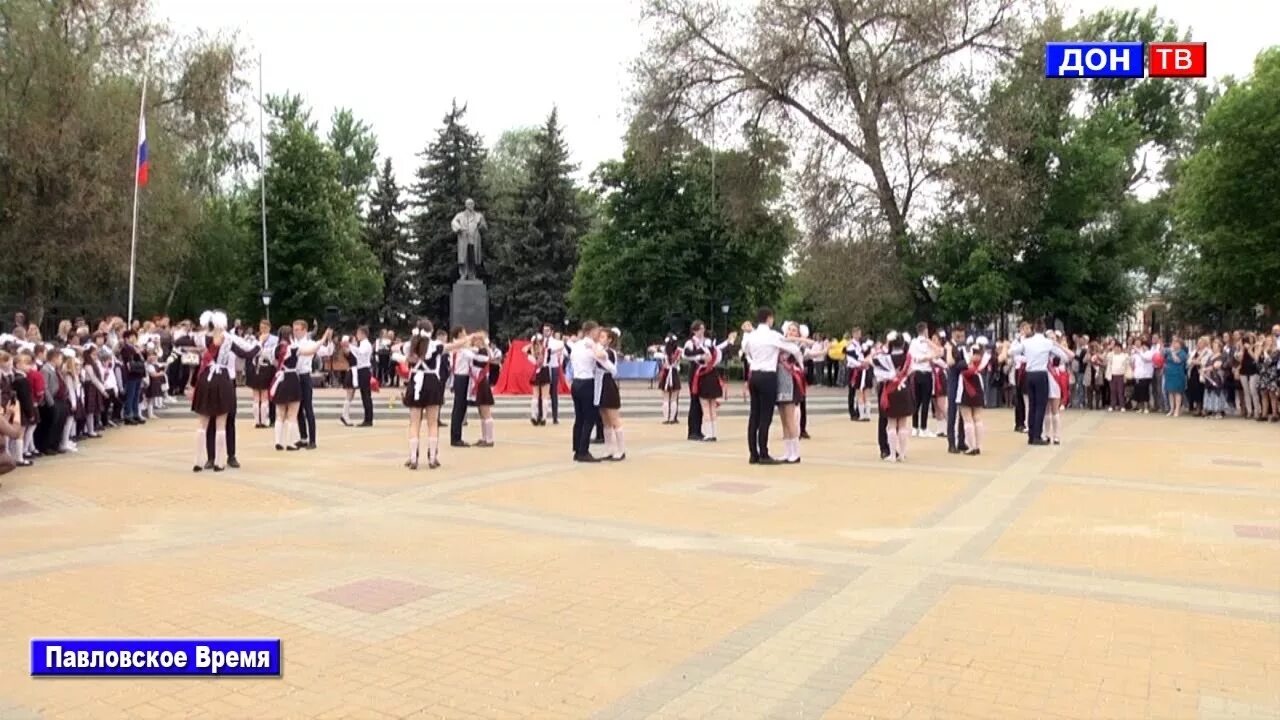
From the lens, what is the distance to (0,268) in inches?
1375

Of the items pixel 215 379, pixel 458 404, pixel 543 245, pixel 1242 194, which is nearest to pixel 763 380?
pixel 458 404

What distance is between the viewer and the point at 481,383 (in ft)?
53.3

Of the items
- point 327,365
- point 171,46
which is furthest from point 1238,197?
point 171,46

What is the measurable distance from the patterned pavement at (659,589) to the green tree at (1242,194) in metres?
27.2

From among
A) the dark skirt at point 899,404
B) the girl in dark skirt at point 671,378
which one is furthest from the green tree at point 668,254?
the dark skirt at point 899,404

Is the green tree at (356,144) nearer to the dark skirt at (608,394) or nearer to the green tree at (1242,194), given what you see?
the green tree at (1242,194)

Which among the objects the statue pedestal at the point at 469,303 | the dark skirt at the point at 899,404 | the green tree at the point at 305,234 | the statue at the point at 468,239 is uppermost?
the green tree at the point at 305,234

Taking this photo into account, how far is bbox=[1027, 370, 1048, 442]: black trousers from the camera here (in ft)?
55.6

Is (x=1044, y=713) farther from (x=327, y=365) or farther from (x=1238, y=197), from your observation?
(x=1238, y=197)

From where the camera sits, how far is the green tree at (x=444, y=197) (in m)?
53.6

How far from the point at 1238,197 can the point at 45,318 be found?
45.9 metres

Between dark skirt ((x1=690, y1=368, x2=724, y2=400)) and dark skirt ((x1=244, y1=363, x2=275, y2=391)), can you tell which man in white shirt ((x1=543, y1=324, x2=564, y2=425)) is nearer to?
dark skirt ((x1=690, y1=368, x2=724, y2=400))

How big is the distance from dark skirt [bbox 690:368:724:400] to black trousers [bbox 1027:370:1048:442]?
203 inches

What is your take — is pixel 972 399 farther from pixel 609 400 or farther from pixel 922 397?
pixel 609 400
